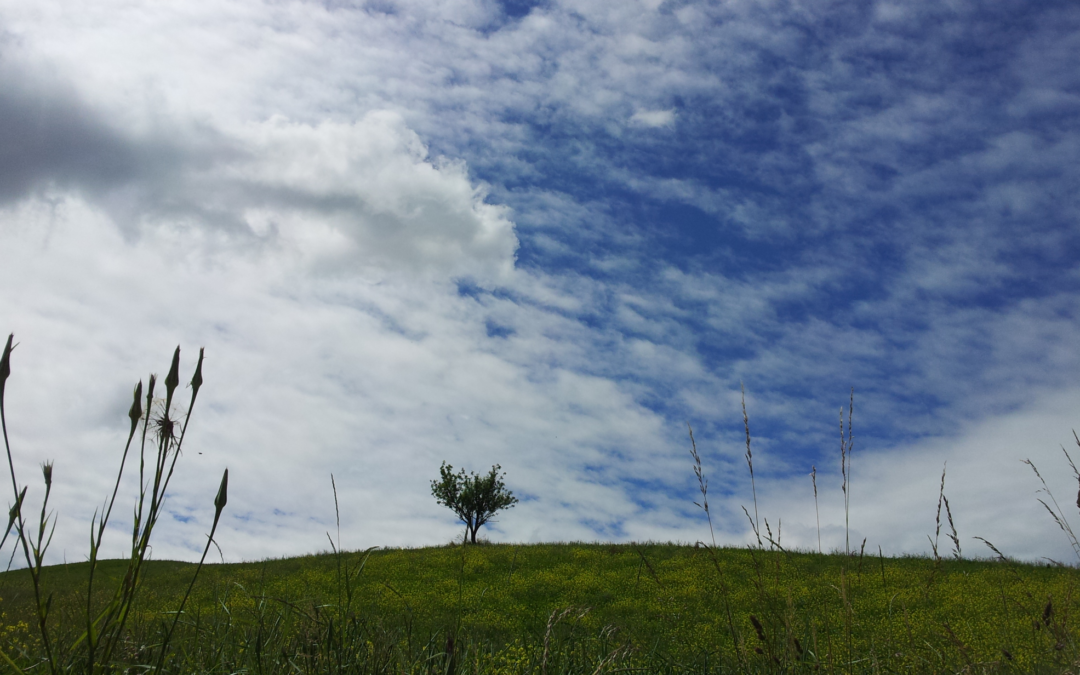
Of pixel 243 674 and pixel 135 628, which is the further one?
pixel 135 628

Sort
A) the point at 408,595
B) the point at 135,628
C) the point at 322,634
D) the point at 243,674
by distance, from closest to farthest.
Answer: the point at 243,674, the point at 322,634, the point at 135,628, the point at 408,595

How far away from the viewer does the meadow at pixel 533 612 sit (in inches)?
89.5

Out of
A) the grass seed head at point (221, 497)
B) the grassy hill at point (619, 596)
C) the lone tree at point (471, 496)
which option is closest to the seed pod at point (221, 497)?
the grass seed head at point (221, 497)

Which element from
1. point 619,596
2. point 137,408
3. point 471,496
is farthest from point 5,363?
point 471,496

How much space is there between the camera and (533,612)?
1664 centimetres

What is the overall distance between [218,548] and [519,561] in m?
21.6

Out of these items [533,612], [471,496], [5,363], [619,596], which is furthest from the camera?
[471,496]

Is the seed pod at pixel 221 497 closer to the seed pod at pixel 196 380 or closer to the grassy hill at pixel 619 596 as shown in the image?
the seed pod at pixel 196 380

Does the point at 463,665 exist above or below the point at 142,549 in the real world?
below

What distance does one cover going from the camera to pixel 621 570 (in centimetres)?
2144

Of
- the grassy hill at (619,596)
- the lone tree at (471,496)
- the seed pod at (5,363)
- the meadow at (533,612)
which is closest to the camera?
the seed pod at (5,363)

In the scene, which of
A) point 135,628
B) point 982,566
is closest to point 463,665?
point 135,628

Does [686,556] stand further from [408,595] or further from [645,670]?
[645,670]

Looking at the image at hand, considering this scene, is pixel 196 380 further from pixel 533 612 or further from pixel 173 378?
pixel 533 612
